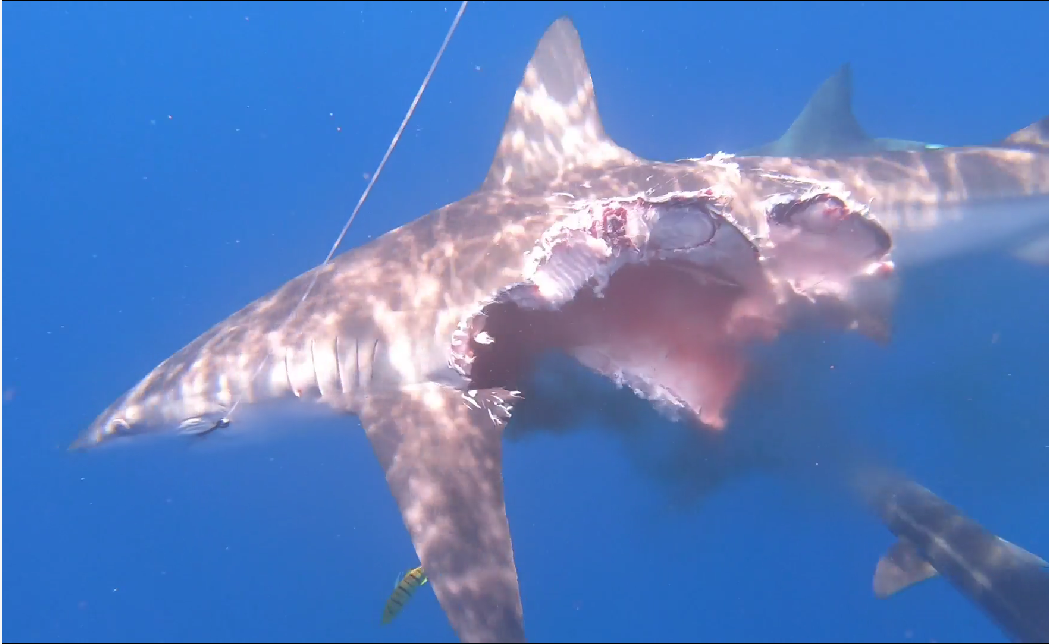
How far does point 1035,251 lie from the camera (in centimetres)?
666

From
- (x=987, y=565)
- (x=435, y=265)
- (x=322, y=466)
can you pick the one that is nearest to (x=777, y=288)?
(x=435, y=265)

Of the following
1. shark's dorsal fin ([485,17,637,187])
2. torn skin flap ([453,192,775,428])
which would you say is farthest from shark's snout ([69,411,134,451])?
shark's dorsal fin ([485,17,637,187])

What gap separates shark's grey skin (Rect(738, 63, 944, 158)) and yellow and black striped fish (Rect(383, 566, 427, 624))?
7.78 m

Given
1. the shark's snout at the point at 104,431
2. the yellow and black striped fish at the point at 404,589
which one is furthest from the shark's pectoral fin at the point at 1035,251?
the shark's snout at the point at 104,431

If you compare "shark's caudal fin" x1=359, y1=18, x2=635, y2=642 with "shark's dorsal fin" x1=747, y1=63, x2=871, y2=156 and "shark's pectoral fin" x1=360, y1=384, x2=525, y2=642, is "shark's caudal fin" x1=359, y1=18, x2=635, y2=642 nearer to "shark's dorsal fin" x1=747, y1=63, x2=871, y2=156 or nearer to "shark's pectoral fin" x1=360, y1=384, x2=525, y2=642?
"shark's pectoral fin" x1=360, y1=384, x2=525, y2=642

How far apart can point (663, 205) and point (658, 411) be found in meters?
2.14

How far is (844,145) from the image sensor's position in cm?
944

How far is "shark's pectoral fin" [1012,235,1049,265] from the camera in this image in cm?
647

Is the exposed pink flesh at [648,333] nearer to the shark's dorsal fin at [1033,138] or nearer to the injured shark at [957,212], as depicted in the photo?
the injured shark at [957,212]

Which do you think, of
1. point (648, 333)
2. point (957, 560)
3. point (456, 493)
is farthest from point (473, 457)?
point (957, 560)

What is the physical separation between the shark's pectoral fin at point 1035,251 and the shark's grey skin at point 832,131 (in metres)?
3.08

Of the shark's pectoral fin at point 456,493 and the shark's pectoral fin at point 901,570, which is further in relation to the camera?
the shark's pectoral fin at point 901,570

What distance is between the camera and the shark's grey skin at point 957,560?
4.95 m

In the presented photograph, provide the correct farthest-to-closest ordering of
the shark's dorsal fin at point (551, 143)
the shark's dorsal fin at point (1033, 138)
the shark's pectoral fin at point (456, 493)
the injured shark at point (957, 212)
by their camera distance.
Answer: the shark's dorsal fin at point (1033, 138) → the shark's dorsal fin at point (551, 143) → the injured shark at point (957, 212) → the shark's pectoral fin at point (456, 493)
